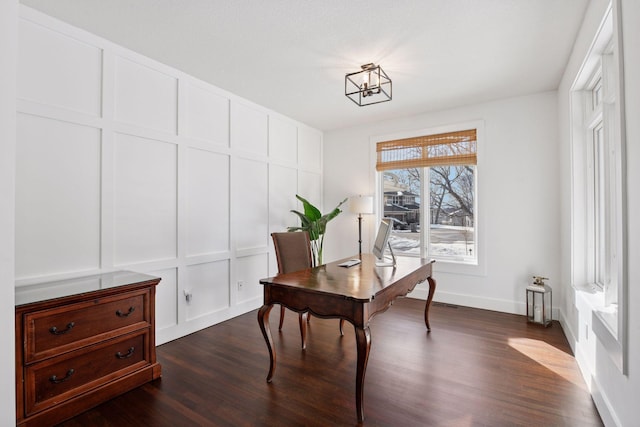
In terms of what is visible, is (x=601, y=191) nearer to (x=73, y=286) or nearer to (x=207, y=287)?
(x=207, y=287)

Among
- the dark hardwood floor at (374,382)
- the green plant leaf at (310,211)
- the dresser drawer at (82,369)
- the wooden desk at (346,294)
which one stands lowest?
the dark hardwood floor at (374,382)

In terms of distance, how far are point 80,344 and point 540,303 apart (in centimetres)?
412

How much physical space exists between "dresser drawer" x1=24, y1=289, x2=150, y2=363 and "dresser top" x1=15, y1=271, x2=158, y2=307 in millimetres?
76

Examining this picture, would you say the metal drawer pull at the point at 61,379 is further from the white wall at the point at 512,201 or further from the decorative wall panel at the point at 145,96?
the white wall at the point at 512,201

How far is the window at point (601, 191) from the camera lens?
1.46 metres

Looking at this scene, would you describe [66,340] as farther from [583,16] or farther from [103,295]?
[583,16]

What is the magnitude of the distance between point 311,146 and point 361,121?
88 centimetres

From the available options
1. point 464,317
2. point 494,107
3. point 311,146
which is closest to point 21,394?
point 464,317

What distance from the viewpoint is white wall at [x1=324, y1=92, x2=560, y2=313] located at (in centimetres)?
355

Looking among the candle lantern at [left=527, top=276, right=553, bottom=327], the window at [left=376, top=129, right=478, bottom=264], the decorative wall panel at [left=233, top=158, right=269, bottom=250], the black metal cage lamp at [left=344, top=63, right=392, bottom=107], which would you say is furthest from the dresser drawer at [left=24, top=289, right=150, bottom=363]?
the candle lantern at [left=527, top=276, right=553, bottom=327]

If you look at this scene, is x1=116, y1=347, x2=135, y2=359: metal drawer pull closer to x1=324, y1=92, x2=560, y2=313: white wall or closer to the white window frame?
x1=324, y1=92, x2=560, y2=313: white wall

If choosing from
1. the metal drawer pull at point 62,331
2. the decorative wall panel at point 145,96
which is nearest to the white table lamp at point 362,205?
the decorative wall panel at point 145,96

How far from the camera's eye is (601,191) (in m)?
2.42

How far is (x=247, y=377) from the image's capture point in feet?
7.42
